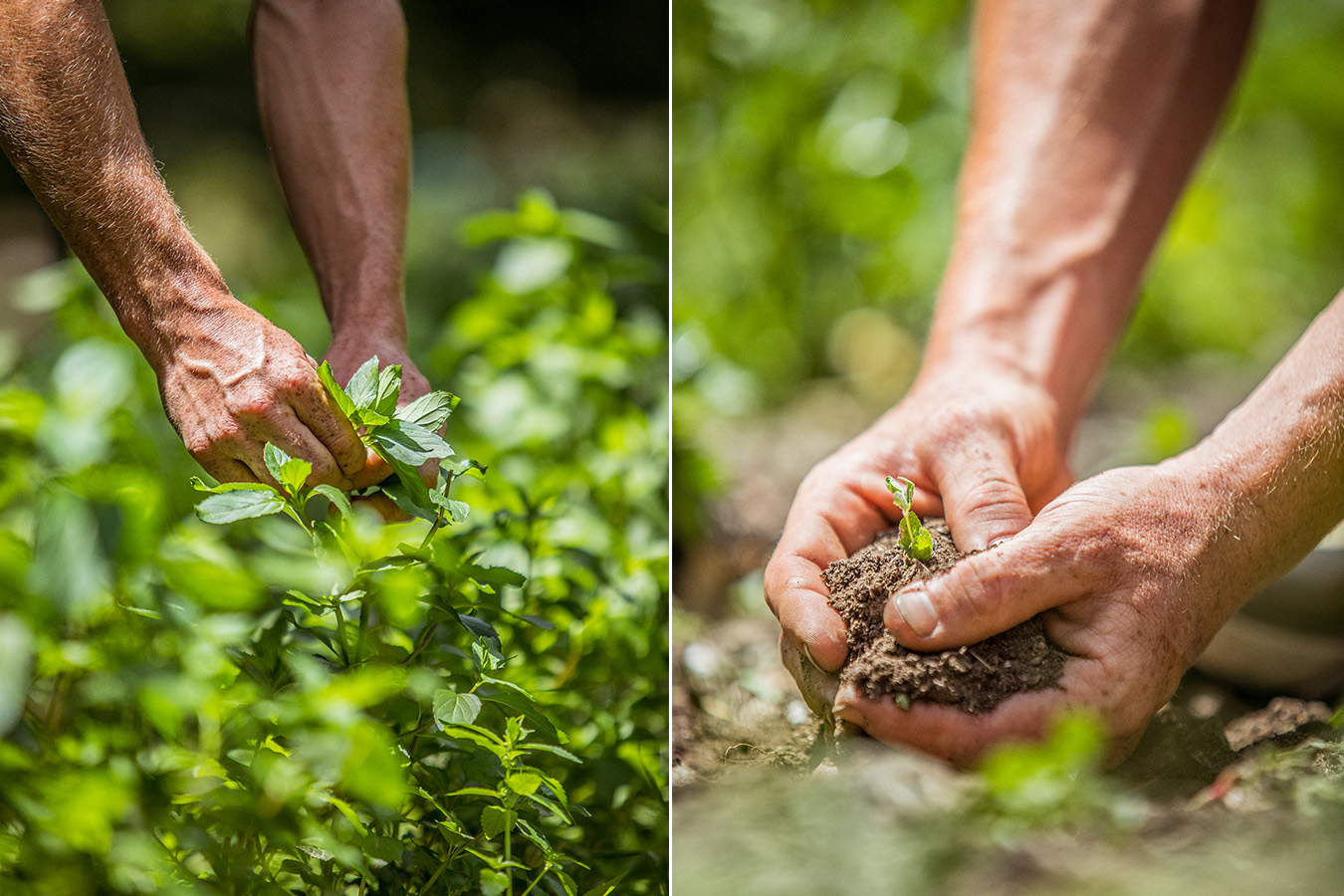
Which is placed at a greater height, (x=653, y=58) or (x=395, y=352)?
(x=653, y=58)

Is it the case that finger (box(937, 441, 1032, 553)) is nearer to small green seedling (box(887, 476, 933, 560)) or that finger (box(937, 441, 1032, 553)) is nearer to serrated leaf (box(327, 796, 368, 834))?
small green seedling (box(887, 476, 933, 560))

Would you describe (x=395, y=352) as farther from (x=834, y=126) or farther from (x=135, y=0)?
(x=834, y=126)

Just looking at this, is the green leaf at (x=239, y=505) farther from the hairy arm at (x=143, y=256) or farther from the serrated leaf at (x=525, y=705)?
the serrated leaf at (x=525, y=705)

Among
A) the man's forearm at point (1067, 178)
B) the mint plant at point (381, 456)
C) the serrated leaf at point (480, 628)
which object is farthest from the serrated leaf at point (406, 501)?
the man's forearm at point (1067, 178)

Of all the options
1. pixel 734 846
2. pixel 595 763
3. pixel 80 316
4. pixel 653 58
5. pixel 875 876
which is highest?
pixel 653 58

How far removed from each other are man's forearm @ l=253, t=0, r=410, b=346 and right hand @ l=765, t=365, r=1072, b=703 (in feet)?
1.43

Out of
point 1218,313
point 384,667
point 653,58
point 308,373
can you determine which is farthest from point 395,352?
point 1218,313

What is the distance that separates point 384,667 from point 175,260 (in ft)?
1.23

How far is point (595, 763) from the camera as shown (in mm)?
1088

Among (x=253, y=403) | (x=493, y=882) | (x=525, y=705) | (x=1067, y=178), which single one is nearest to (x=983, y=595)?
(x=525, y=705)

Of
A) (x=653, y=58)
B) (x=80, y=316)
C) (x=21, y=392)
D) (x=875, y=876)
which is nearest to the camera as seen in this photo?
(x=875, y=876)

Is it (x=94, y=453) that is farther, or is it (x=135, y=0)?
(x=135, y=0)

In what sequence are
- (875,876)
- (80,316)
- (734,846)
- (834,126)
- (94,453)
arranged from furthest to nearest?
(834,126)
(80,316)
(94,453)
(734,846)
(875,876)

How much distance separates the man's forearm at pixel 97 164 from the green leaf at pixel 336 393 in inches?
4.1
